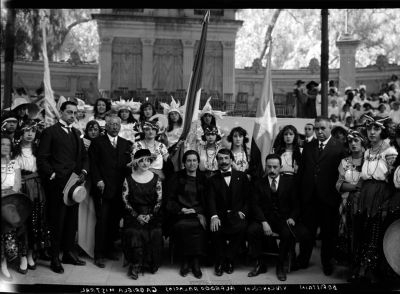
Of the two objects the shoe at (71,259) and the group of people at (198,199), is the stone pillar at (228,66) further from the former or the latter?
the shoe at (71,259)

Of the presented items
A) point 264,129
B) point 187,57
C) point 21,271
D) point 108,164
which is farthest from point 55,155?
point 187,57

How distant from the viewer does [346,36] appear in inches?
727

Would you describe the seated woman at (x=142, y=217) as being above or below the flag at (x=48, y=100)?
below

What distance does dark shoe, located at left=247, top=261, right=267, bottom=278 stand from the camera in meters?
6.12

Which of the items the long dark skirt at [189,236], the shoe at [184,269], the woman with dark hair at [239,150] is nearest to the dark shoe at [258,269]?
the long dark skirt at [189,236]

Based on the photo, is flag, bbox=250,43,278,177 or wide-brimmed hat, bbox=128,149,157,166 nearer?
wide-brimmed hat, bbox=128,149,157,166

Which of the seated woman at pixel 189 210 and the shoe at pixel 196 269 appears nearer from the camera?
the shoe at pixel 196 269

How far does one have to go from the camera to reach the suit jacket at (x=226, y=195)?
6.40 meters

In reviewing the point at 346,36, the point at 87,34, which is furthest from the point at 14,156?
the point at 87,34

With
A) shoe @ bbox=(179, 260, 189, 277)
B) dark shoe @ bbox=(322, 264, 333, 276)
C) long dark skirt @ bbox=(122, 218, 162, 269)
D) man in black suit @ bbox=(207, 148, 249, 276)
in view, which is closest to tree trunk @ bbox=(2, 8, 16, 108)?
long dark skirt @ bbox=(122, 218, 162, 269)

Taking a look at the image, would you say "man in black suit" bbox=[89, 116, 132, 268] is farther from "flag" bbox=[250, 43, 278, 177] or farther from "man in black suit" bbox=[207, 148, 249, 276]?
"flag" bbox=[250, 43, 278, 177]

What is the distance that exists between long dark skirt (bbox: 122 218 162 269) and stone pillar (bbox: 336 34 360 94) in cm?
1336

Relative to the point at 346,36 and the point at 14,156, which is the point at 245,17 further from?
the point at 14,156

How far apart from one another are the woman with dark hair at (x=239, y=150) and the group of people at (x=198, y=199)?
17 mm
